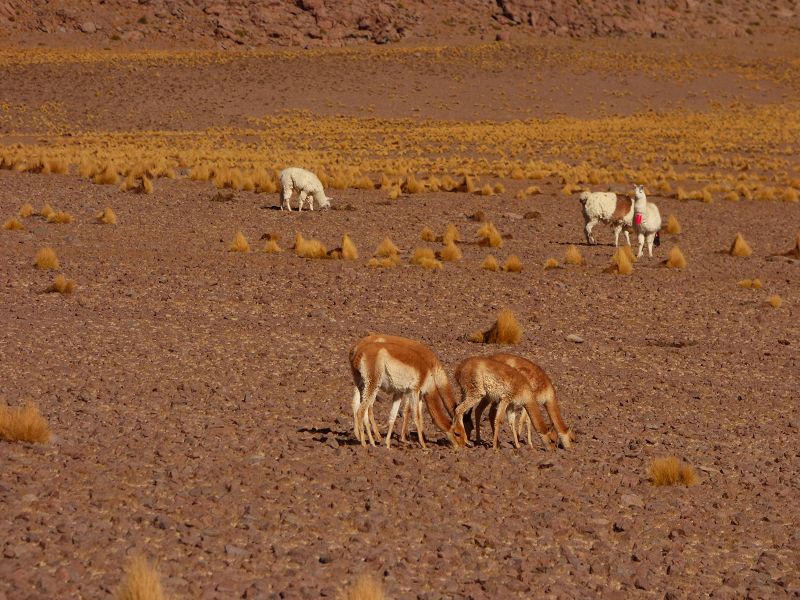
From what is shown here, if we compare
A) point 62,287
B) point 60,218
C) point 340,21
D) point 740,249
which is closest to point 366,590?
point 62,287

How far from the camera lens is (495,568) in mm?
7301

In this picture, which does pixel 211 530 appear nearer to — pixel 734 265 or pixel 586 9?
pixel 734 265

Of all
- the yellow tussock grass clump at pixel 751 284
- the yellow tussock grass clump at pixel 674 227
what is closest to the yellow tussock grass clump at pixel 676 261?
the yellow tussock grass clump at pixel 751 284

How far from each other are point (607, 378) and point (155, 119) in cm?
5272

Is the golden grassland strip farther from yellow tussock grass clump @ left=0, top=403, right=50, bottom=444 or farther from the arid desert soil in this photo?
yellow tussock grass clump @ left=0, top=403, right=50, bottom=444

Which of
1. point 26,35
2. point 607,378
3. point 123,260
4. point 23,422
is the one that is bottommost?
point 26,35

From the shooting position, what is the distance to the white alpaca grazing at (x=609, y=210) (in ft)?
75.2

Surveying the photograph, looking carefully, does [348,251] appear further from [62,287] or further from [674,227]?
[674,227]

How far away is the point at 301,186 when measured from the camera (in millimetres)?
26969

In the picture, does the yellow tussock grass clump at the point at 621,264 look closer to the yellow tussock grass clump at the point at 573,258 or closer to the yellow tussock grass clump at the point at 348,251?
the yellow tussock grass clump at the point at 573,258

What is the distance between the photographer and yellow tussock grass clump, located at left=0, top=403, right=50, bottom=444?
8.91m

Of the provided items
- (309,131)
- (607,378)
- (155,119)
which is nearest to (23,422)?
(607,378)

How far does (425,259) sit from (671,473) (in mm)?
11588

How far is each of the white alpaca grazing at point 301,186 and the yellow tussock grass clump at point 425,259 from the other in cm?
627
